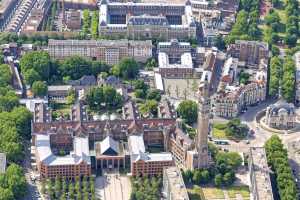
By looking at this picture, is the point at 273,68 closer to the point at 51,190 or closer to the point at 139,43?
the point at 139,43

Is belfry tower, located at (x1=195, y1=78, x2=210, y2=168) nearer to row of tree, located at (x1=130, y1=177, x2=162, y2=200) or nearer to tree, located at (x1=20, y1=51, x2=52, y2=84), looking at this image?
row of tree, located at (x1=130, y1=177, x2=162, y2=200)

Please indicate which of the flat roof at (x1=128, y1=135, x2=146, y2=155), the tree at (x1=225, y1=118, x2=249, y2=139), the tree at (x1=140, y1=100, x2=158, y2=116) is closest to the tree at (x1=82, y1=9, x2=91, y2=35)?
the tree at (x1=140, y1=100, x2=158, y2=116)

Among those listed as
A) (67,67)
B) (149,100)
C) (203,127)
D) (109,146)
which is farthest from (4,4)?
(203,127)

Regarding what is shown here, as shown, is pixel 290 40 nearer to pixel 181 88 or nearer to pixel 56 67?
pixel 181 88

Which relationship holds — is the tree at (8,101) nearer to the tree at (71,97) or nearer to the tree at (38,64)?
the tree at (38,64)

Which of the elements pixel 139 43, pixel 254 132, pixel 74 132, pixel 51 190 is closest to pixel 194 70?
pixel 139 43

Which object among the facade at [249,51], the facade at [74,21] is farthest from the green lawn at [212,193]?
the facade at [74,21]
